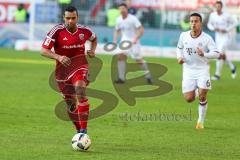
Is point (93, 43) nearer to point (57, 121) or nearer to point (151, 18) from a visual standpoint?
point (57, 121)

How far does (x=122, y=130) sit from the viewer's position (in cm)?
1475

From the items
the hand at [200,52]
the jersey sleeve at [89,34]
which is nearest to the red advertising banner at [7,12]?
the hand at [200,52]

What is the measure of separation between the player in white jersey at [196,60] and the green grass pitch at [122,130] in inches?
25.0

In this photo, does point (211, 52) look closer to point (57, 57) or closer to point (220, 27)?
point (57, 57)

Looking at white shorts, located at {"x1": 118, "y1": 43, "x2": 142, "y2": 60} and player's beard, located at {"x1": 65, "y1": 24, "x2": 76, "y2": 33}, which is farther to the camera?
white shorts, located at {"x1": 118, "y1": 43, "x2": 142, "y2": 60}

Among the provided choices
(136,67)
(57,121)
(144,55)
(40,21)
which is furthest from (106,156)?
(40,21)

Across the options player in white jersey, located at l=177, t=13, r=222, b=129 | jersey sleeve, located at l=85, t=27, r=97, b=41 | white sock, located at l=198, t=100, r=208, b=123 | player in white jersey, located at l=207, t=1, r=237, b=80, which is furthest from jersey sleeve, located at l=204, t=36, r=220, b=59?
player in white jersey, located at l=207, t=1, r=237, b=80

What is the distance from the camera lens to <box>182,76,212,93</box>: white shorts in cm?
1551

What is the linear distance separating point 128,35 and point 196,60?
980cm

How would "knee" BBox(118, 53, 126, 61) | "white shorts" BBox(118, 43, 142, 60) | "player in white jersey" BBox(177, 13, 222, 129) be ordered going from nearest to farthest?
1. "player in white jersey" BBox(177, 13, 222, 129)
2. "knee" BBox(118, 53, 126, 61)
3. "white shorts" BBox(118, 43, 142, 60)

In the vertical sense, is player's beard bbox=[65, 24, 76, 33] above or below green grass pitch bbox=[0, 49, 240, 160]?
above

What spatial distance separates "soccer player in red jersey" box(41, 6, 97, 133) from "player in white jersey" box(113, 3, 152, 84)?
11.5 meters

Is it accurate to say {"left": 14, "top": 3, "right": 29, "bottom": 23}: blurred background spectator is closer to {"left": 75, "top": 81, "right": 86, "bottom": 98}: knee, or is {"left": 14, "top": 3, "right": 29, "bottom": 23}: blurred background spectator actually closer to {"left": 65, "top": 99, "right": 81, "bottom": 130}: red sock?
{"left": 65, "top": 99, "right": 81, "bottom": 130}: red sock

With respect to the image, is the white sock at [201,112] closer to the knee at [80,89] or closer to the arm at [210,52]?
the arm at [210,52]
